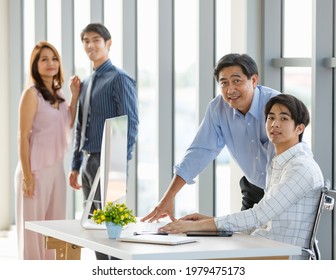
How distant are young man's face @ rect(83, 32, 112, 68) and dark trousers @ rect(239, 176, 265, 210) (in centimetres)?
140

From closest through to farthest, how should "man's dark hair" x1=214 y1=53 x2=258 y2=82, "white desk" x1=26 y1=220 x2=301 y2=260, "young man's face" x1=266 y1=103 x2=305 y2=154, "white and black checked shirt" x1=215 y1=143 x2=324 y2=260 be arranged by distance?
1. "white desk" x1=26 y1=220 x2=301 y2=260
2. "white and black checked shirt" x1=215 y1=143 x2=324 y2=260
3. "young man's face" x1=266 y1=103 x2=305 y2=154
4. "man's dark hair" x1=214 y1=53 x2=258 y2=82

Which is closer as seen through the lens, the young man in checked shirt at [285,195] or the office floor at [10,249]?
the young man in checked shirt at [285,195]

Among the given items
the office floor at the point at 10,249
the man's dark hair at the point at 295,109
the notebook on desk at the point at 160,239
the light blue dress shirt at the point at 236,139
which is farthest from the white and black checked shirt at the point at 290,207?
the office floor at the point at 10,249

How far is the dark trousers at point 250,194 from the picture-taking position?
4418mm

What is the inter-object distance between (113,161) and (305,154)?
832 millimetres

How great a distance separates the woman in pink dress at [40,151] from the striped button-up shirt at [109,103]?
1.07 feet

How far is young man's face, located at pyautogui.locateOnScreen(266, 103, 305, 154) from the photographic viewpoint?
3.76 m

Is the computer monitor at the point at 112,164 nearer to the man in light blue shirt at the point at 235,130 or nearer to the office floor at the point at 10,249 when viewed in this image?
the man in light blue shirt at the point at 235,130

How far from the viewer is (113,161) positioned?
3.85m

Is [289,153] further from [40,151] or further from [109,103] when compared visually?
[40,151]

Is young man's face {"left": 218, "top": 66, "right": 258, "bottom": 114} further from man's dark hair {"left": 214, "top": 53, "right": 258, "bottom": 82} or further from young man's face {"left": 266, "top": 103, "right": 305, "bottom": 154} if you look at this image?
young man's face {"left": 266, "top": 103, "right": 305, "bottom": 154}

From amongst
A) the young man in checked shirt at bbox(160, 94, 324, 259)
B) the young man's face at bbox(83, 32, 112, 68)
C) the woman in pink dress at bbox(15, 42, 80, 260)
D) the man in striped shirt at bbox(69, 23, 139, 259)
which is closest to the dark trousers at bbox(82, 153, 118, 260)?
the man in striped shirt at bbox(69, 23, 139, 259)
